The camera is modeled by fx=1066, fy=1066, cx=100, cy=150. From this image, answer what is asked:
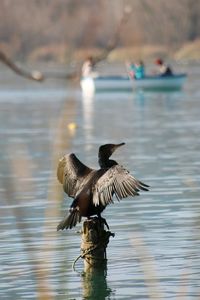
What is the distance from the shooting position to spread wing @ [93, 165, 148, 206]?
871 cm

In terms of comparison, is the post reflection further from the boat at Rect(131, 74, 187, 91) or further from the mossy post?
the boat at Rect(131, 74, 187, 91)

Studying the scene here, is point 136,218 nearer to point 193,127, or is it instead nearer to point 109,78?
point 193,127

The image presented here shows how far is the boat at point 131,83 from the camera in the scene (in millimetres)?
48875

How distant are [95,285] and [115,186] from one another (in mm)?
936

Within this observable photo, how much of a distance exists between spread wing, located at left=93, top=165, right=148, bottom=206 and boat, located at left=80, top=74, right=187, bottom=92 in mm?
38676

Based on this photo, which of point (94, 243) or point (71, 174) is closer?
point (94, 243)

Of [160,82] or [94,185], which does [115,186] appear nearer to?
[94,185]

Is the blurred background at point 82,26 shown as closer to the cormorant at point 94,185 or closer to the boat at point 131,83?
the cormorant at point 94,185

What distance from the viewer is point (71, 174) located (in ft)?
31.9

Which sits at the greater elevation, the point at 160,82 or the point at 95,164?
the point at 160,82

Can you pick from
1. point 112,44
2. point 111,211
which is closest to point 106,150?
point 111,211

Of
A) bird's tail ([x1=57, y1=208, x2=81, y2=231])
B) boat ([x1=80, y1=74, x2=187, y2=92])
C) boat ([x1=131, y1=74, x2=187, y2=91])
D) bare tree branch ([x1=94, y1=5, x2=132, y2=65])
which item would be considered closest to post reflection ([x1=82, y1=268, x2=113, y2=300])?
bird's tail ([x1=57, y1=208, x2=81, y2=231])

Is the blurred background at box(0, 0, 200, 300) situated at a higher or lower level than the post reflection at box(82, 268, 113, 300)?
higher

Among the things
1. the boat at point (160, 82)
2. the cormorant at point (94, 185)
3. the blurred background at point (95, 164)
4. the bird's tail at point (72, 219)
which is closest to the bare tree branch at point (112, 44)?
the blurred background at point (95, 164)
